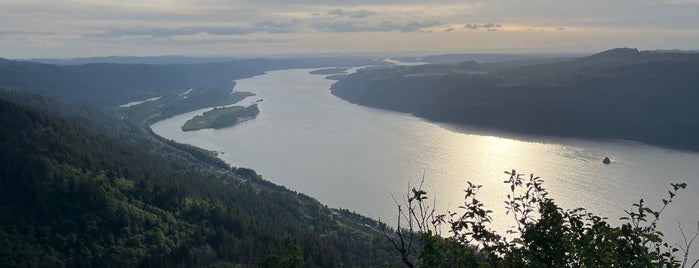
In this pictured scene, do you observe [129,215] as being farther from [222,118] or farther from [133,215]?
[222,118]

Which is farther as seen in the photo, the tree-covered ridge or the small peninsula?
the small peninsula

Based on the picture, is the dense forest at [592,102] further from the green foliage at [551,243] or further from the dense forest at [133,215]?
the green foliage at [551,243]

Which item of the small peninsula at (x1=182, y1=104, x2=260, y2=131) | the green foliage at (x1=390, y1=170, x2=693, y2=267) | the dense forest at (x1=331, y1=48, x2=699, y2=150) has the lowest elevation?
the small peninsula at (x1=182, y1=104, x2=260, y2=131)

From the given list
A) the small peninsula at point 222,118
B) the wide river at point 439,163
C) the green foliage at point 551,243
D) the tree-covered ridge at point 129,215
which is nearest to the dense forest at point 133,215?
the tree-covered ridge at point 129,215

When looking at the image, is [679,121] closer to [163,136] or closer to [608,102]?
[608,102]

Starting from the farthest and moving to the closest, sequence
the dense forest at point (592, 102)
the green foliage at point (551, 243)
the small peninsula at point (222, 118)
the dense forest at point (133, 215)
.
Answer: the small peninsula at point (222, 118)
the dense forest at point (592, 102)
the dense forest at point (133, 215)
the green foliage at point (551, 243)

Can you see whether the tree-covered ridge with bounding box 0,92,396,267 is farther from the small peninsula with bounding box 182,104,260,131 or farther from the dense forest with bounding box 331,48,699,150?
the dense forest with bounding box 331,48,699,150

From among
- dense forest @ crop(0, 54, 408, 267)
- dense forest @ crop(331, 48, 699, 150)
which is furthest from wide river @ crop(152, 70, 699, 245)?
dense forest @ crop(331, 48, 699, 150)

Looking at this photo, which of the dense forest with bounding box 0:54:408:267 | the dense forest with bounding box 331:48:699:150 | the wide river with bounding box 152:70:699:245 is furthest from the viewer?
the dense forest with bounding box 331:48:699:150
